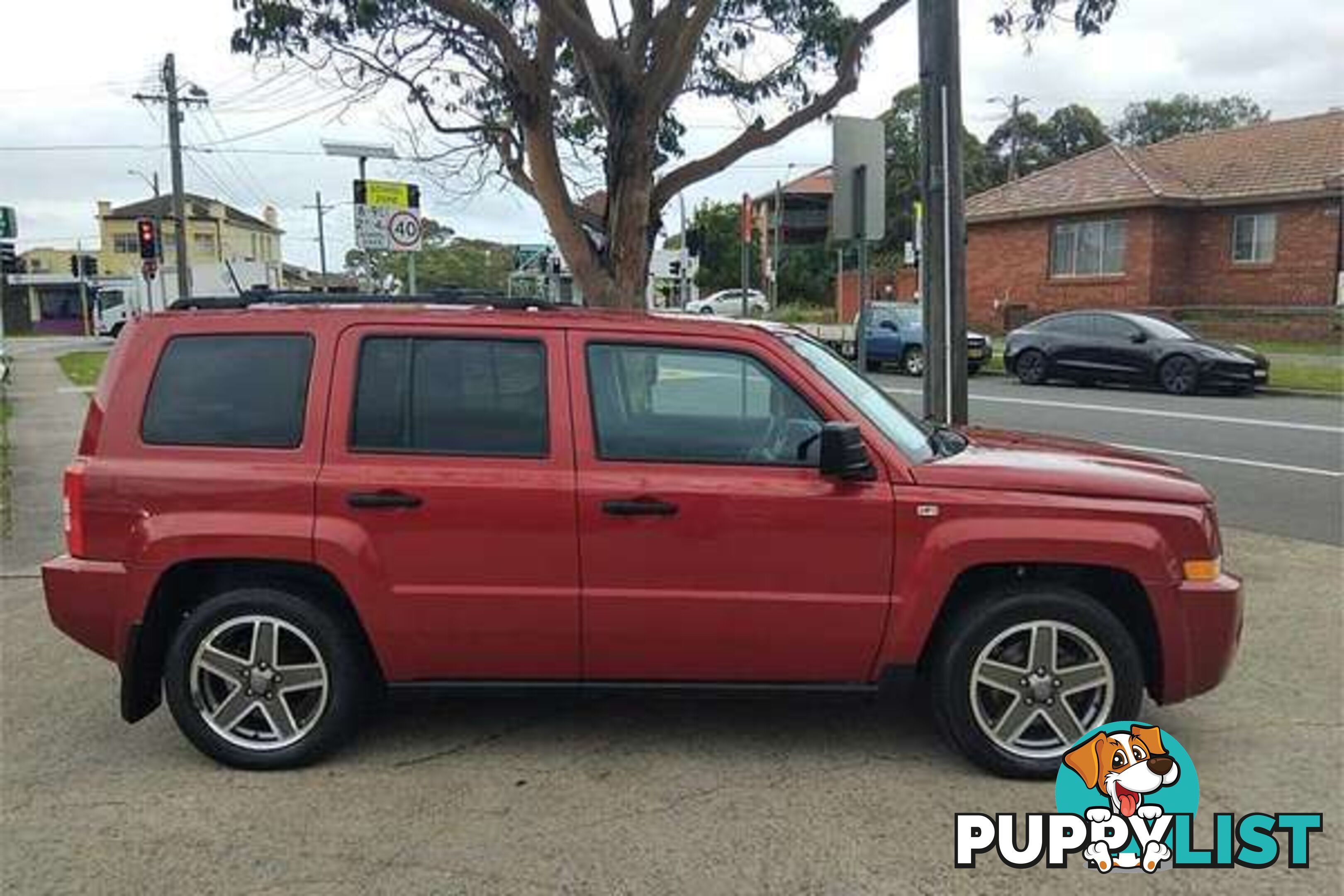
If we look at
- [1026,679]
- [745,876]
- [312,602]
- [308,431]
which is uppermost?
[308,431]

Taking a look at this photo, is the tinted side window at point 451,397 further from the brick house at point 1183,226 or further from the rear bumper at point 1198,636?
the brick house at point 1183,226

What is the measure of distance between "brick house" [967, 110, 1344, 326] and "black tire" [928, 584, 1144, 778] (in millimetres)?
23651

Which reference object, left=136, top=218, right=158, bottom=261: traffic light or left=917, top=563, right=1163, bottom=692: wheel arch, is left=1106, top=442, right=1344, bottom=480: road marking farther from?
left=136, top=218, right=158, bottom=261: traffic light

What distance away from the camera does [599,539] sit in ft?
13.6

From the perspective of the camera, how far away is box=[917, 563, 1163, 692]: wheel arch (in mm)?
4188

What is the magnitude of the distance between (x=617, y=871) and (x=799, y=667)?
1.05 meters

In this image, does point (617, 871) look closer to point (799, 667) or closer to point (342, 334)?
point (799, 667)

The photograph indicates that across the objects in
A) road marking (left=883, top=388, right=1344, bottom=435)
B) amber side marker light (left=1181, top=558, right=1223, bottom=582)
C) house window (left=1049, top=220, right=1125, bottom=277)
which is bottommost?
road marking (left=883, top=388, right=1344, bottom=435)

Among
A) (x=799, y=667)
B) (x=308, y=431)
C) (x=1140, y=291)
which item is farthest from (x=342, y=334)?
(x=1140, y=291)

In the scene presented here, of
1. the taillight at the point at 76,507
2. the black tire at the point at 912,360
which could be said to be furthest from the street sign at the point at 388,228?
the black tire at the point at 912,360

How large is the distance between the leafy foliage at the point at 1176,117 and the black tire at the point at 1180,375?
58515 millimetres

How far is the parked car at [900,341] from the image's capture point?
80.9 ft

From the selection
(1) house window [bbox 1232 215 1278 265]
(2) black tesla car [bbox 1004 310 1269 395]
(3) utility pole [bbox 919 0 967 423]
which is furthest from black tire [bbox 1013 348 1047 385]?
(3) utility pole [bbox 919 0 967 423]

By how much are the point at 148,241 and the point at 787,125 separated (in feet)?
86.5
